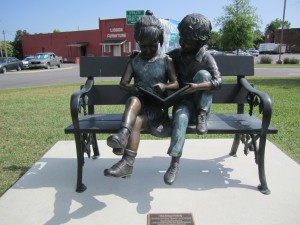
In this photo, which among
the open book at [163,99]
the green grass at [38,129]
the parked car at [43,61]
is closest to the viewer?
the open book at [163,99]

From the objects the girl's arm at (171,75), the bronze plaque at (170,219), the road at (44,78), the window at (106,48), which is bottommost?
the road at (44,78)

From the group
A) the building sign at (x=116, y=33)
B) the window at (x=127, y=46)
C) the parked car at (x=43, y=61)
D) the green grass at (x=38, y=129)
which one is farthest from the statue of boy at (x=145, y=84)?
the building sign at (x=116, y=33)

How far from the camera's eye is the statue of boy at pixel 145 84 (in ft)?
8.57

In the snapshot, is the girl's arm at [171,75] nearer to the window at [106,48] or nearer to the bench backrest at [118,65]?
the bench backrest at [118,65]

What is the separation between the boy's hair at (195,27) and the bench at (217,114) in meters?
0.78

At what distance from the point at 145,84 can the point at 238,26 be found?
97.9 ft

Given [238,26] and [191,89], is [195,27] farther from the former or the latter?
[238,26]

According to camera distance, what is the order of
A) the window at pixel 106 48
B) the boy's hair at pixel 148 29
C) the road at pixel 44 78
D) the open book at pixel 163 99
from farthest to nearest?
the window at pixel 106 48
the road at pixel 44 78
the boy's hair at pixel 148 29
the open book at pixel 163 99

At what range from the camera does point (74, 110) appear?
9.39ft

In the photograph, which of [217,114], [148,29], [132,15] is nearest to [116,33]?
[132,15]

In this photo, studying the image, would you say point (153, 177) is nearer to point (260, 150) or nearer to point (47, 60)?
point (260, 150)

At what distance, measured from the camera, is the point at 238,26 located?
3059 centimetres

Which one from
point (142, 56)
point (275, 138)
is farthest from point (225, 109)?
point (142, 56)

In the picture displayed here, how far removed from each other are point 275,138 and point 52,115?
4.29 m
